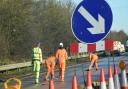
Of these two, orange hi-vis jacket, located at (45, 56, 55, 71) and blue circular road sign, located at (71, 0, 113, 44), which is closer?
blue circular road sign, located at (71, 0, 113, 44)

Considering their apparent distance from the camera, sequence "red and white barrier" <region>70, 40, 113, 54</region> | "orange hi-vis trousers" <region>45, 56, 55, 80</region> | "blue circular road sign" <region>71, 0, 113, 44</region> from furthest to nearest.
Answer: "orange hi-vis trousers" <region>45, 56, 55, 80</region>
"red and white barrier" <region>70, 40, 113, 54</region>
"blue circular road sign" <region>71, 0, 113, 44</region>

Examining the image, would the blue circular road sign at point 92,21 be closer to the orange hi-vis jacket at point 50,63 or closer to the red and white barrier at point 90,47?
Answer: the red and white barrier at point 90,47

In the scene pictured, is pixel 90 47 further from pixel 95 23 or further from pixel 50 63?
pixel 50 63

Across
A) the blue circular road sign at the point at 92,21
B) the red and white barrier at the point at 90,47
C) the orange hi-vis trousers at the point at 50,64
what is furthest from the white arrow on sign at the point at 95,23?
the orange hi-vis trousers at the point at 50,64

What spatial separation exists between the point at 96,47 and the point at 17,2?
4134cm

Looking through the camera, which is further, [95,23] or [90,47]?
Result: [90,47]

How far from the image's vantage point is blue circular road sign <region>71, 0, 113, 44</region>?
35.4 ft

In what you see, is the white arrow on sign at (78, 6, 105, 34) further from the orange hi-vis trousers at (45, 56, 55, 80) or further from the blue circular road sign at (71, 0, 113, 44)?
the orange hi-vis trousers at (45, 56, 55, 80)

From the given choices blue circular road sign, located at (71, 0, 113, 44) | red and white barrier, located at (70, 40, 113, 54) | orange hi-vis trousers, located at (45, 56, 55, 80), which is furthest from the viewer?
orange hi-vis trousers, located at (45, 56, 55, 80)

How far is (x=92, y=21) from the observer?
10.8 metres

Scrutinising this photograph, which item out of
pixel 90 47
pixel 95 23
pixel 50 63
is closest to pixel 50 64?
pixel 50 63

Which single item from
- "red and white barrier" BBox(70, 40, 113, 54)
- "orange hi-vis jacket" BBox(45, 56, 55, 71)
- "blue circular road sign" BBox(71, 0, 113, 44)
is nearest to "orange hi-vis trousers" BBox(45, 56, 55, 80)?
"orange hi-vis jacket" BBox(45, 56, 55, 71)

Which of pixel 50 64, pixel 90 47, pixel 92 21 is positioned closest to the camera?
pixel 92 21

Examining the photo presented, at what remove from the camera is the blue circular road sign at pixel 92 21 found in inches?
425
